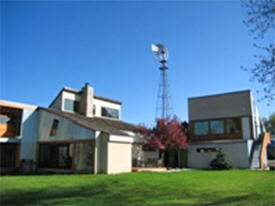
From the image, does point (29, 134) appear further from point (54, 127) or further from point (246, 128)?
point (246, 128)

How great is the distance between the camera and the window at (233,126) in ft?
96.4

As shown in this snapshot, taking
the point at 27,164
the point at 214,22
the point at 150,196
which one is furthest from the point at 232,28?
the point at 27,164

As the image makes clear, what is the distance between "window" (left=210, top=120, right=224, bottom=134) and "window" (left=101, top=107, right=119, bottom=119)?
10.1 meters

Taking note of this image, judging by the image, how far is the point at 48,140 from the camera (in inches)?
935

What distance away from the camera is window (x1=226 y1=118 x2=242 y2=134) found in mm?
29391

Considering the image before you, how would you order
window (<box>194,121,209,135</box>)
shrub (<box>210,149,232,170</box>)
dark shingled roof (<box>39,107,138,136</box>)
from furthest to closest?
1. window (<box>194,121,209,135</box>)
2. shrub (<box>210,149,232,170</box>)
3. dark shingled roof (<box>39,107,138,136</box>)

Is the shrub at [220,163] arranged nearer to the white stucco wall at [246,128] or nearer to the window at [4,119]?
the white stucco wall at [246,128]

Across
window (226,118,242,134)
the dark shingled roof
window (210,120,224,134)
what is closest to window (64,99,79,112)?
the dark shingled roof

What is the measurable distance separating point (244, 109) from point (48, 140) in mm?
18432

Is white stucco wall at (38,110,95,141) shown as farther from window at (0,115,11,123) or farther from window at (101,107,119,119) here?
window at (101,107,119,119)

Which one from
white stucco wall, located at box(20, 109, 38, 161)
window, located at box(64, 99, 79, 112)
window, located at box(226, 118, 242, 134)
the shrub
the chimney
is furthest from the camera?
window, located at box(226, 118, 242, 134)

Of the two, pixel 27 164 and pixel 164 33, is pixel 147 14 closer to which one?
pixel 164 33

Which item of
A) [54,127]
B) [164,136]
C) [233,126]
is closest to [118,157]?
[54,127]

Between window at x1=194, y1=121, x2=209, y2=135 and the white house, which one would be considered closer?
the white house
